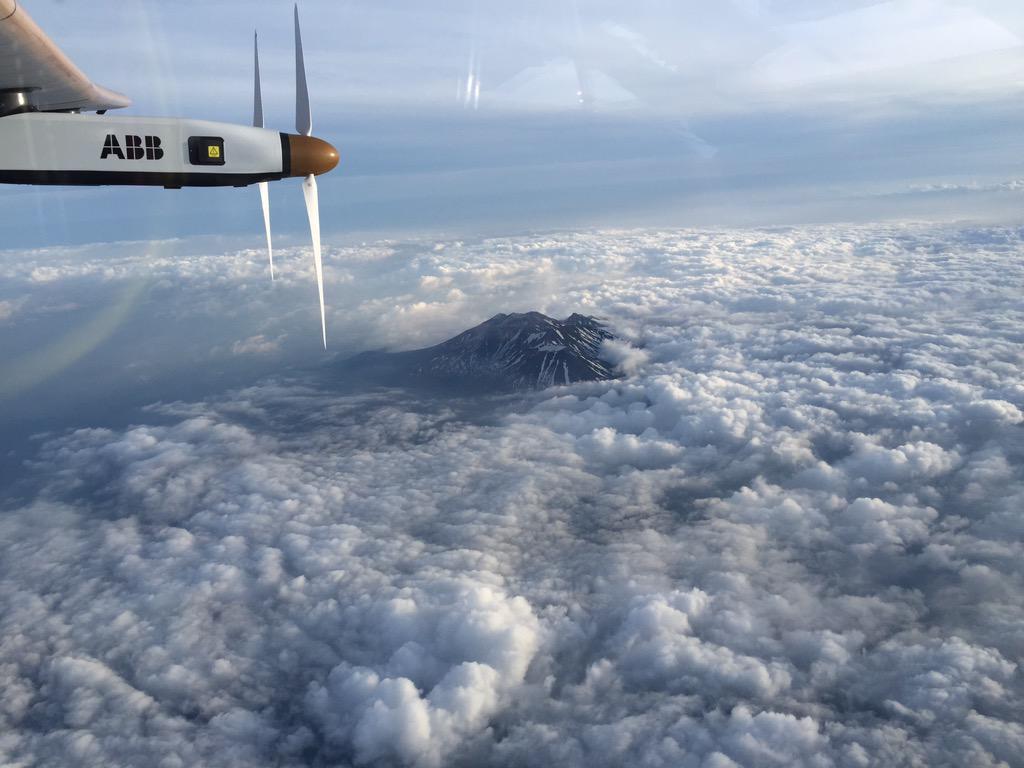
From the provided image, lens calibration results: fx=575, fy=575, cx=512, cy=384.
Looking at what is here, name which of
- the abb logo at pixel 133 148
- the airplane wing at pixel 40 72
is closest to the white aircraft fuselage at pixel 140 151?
the abb logo at pixel 133 148

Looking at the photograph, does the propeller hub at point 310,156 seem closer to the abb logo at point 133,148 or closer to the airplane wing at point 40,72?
the abb logo at point 133,148

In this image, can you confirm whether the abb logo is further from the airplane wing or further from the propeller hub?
the propeller hub

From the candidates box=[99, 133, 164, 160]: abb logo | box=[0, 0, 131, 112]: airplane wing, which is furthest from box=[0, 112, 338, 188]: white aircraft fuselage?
box=[0, 0, 131, 112]: airplane wing

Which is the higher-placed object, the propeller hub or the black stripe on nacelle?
the propeller hub

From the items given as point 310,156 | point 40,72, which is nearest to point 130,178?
point 40,72

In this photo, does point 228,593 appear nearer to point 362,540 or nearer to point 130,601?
point 130,601
